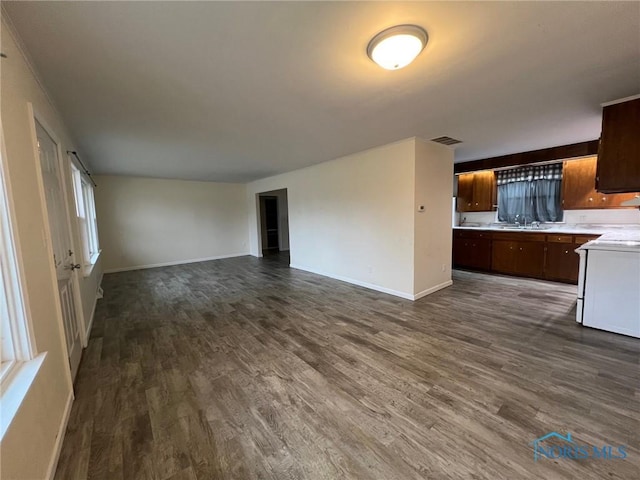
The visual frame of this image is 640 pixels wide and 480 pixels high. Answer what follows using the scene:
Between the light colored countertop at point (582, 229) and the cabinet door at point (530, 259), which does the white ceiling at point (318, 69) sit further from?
the cabinet door at point (530, 259)

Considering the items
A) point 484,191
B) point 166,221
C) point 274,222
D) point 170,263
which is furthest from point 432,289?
point 166,221

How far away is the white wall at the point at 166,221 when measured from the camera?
6438 mm

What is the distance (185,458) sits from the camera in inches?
58.6

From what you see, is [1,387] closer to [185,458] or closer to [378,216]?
[185,458]

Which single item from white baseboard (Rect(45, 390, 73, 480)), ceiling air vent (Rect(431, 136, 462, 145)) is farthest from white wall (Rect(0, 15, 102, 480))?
ceiling air vent (Rect(431, 136, 462, 145))

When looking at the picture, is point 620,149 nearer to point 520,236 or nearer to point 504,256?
point 520,236

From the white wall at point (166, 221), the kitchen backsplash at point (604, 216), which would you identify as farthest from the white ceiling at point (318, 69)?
the white wall at point (166, 221)

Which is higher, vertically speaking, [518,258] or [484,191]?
[484,191]

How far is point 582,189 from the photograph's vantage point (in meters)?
4.70

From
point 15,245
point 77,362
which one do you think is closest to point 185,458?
point 15,245

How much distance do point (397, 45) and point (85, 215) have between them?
5.44m

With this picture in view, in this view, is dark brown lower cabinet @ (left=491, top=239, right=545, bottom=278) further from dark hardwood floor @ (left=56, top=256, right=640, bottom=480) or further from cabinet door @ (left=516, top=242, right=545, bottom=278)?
dark hardwood floor @ (left=56, top=256, right=640, bottom=480)

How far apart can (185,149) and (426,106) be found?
→ 3498 mm

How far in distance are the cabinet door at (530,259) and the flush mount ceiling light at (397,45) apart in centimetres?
479
